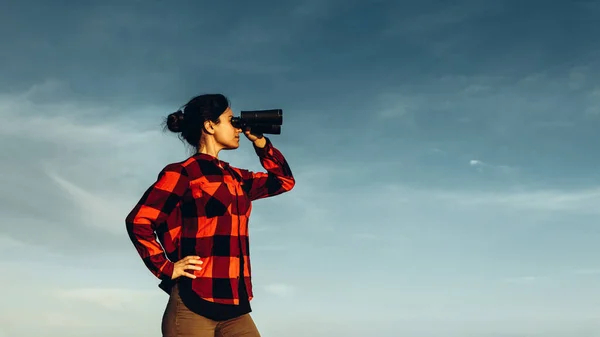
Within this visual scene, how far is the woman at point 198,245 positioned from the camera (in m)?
5.00

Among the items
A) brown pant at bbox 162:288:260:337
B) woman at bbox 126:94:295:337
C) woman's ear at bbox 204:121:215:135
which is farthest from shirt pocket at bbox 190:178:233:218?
brown pant at bbox 162:288:260:337

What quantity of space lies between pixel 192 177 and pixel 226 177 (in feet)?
0.88

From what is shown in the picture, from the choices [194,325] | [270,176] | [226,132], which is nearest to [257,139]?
[270,176]

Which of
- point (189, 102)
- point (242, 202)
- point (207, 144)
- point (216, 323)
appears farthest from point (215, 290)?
point (189, 102)

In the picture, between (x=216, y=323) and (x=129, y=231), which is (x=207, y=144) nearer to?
(x=129, y=231)

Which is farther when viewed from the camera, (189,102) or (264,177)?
(264,177)

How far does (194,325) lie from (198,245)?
1.80ft

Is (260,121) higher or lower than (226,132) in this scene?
higher

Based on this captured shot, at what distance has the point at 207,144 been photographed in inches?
218

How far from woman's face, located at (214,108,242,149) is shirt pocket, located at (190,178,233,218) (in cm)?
42

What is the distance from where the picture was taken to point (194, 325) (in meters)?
4.95

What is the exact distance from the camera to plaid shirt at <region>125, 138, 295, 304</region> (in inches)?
199

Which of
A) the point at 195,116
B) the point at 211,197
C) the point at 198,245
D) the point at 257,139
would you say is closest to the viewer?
the point at 198,245

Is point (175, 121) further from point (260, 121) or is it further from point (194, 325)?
point (194, 325)
